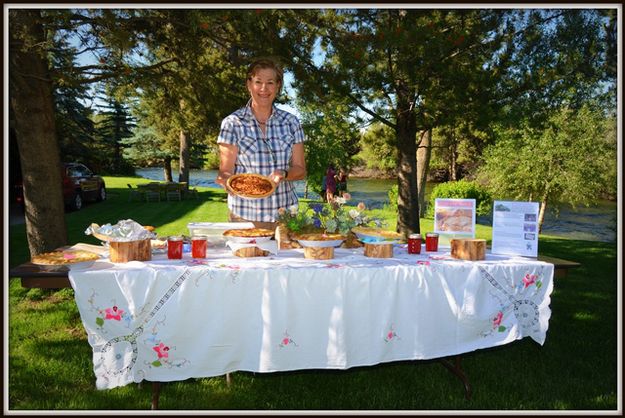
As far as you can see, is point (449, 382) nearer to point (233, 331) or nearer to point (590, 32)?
Result: point (233, 331)

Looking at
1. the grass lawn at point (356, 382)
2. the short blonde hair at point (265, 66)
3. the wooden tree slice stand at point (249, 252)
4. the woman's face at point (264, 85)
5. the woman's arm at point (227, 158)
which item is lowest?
the grass lawn at point (356, 382)

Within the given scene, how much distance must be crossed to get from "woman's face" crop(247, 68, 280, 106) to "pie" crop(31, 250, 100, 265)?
3.93ft

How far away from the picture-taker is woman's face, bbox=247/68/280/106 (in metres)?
2.60

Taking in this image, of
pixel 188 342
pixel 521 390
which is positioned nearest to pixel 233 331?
pixel 188 342

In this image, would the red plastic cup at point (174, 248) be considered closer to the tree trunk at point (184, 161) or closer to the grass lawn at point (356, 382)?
the grass lawn at point (356, 382)

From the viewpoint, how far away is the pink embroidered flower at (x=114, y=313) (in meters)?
2.06

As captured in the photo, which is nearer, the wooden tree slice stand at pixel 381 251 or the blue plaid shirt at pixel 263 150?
the wooden tree slice stand at pixel 381 251

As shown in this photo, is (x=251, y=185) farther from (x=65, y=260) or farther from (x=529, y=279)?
(x=529, y=279)

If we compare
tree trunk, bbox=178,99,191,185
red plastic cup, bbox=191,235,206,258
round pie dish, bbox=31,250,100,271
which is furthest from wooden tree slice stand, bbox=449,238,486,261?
tree trunk, bbox=178,99,191,185

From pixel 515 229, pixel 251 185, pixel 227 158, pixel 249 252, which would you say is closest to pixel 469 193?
pixel 515 229

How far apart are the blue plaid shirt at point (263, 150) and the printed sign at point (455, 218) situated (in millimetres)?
902

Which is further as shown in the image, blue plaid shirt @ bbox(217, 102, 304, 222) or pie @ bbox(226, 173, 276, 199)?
blue plaid shirt @ bbox(217, 102, 304, 222)

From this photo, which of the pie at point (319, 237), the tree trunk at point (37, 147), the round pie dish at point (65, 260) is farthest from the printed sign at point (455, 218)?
the tree trunk at point (37, 147)

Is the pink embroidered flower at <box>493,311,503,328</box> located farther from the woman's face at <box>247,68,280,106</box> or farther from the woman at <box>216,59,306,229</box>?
the woman's face at <box>247,68,280,106</box>
